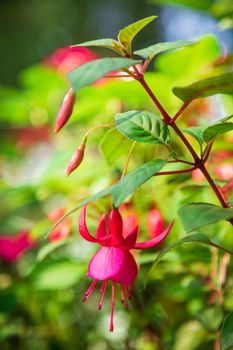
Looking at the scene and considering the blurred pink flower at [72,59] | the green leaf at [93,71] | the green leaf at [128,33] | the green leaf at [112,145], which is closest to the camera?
the green leaf at [93,71]

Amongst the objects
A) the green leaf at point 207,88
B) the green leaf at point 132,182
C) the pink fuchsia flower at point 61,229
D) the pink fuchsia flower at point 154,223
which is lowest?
the pink fuchsia flower at point 154,223

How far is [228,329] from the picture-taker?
1.75 ft

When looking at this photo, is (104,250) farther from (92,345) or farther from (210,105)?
(210,105)

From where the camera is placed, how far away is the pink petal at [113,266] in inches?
20.1

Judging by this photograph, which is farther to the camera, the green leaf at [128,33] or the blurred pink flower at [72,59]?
the blurred pink flower at [72,59]

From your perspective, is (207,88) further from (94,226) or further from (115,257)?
(94,226)

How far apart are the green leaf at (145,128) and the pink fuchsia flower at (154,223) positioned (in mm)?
246

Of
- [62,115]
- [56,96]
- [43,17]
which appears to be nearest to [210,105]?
[56,96]

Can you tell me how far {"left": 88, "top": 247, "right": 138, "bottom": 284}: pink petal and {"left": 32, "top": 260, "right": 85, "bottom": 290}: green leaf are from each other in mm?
432

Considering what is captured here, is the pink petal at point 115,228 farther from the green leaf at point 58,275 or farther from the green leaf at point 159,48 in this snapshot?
the green leaf at point 58,275

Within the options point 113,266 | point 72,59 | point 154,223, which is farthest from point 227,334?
point 72,59

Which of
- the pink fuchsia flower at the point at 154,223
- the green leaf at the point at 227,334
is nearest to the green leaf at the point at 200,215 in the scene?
the green leaf at the point at 227,334

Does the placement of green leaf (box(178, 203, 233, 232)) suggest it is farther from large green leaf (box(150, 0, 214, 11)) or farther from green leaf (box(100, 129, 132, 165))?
large green leaf (box(150, 0, 214, 11))

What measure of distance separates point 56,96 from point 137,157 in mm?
358
